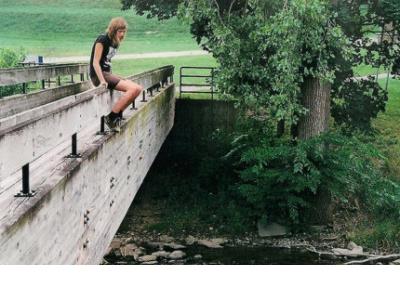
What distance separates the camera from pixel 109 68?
6414mm

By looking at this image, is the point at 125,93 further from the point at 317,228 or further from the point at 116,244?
the point at 317,228

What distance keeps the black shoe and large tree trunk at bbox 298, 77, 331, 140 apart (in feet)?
21.5

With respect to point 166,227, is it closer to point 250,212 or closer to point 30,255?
point 250,212

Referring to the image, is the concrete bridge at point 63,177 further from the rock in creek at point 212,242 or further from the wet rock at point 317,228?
the wet rock at point 317,228

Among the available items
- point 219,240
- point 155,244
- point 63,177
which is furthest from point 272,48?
point 63,177

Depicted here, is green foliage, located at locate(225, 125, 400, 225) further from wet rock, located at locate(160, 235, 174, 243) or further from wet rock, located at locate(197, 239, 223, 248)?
wet rock, located at locate(160, 235, 174, 243)

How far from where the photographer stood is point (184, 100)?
16.3 metres

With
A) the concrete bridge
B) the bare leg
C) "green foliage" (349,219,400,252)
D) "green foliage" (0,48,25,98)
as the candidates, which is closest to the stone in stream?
the concrete bridge

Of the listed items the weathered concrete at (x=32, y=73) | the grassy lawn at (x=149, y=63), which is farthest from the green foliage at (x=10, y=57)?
the weathered concrete at (x=32, y=73)

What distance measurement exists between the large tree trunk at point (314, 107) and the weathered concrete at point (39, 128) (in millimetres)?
7495

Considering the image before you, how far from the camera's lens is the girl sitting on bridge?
5984mm

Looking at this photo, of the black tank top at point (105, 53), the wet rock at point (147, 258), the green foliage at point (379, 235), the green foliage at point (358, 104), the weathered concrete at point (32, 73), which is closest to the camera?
the black tank top at point (105, 53)

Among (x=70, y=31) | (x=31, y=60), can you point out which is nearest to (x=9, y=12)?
(x=70, y=31)

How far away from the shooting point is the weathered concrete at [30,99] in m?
7.55
